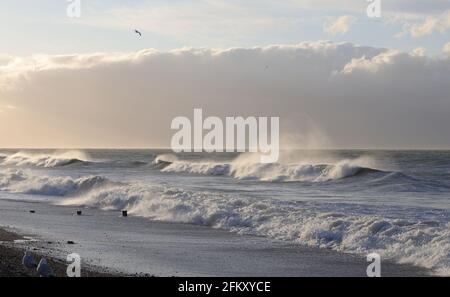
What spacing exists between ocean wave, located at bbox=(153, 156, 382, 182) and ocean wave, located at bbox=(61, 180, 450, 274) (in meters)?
17.6

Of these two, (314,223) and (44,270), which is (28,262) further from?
(314,223)

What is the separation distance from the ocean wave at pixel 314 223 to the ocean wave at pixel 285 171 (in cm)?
1761

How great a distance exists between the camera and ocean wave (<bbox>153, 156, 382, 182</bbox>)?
148 feet

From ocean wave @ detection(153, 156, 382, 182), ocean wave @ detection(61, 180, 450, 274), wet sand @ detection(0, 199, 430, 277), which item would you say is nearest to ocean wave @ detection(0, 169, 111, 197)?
ocean wave @ detection(61, 180, 450, 274)

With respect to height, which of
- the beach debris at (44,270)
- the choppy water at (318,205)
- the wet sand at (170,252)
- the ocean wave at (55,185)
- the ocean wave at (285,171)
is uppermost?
the ocean wave at (285,171)

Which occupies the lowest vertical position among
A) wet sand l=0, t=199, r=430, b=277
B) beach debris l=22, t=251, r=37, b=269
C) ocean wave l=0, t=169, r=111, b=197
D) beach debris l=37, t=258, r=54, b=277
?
beach debris l=37, t=258, r=54, b=277

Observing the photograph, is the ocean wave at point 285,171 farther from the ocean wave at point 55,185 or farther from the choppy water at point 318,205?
the ocean wave at point 55,185

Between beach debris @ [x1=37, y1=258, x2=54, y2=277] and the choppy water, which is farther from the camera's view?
the choppy water

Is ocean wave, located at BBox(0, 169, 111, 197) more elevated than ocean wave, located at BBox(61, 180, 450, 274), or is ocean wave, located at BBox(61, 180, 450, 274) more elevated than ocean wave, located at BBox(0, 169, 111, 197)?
ocean wave, located at BBox(0, 169, 111, 197)

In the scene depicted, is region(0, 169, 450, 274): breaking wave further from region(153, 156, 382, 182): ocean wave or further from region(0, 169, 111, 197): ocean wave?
region(153, 156, 382, 182): ocean wave

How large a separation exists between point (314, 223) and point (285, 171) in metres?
30.4

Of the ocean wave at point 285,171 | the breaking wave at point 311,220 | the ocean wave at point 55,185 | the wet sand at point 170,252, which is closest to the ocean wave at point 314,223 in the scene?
the breaking wave at point 311,220

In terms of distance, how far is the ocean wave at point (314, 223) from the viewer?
16.4 meters
